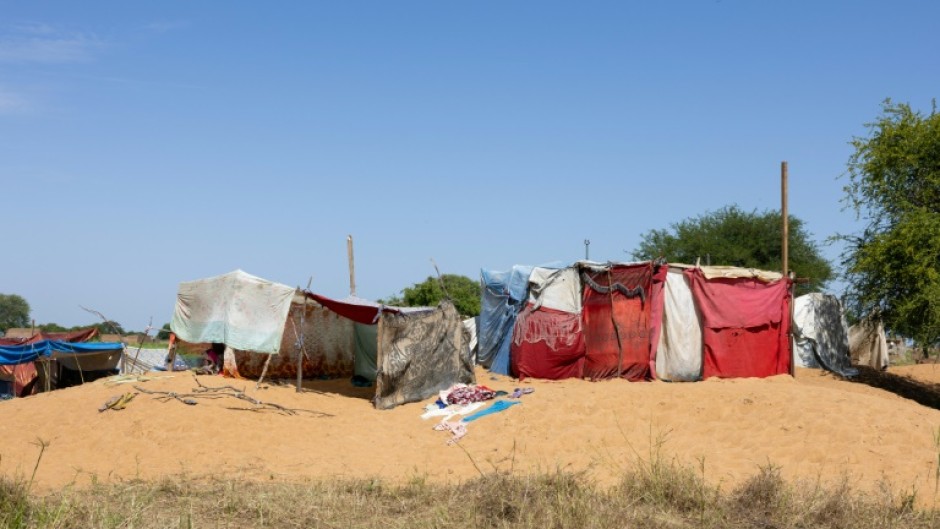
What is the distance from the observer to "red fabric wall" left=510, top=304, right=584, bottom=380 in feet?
56.5

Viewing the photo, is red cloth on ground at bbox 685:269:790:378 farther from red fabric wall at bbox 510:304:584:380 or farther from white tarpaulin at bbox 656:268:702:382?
red fabric wall at bbox 510:304:584:380

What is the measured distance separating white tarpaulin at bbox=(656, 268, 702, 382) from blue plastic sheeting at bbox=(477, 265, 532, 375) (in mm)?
2884

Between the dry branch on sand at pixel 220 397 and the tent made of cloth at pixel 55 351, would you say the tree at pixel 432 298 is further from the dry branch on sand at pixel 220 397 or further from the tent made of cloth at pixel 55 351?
the dry branch on sand at pixel 220 397

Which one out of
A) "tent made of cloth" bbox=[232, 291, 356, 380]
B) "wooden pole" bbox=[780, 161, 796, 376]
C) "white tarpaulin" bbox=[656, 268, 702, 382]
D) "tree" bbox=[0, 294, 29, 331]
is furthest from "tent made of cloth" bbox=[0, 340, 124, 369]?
"tree" bbox=[0, 294, 29, 331]

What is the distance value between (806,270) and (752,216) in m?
2.83

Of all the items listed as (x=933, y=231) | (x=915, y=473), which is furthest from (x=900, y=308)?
(x=915, y=473)

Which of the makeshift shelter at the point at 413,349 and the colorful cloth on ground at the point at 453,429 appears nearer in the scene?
the colorful cloth on ground at the point at 453,429

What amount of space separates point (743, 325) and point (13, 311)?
6041 cm

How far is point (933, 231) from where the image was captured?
16.6 m

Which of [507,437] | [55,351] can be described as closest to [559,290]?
[507,437]

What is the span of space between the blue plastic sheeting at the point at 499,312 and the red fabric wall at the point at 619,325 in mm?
1504

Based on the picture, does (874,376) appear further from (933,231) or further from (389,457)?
(389,457)

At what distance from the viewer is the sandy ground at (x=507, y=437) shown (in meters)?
10.2

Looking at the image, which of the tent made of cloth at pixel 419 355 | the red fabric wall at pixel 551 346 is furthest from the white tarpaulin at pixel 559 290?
the tent made of cloth at pixel 419 355
